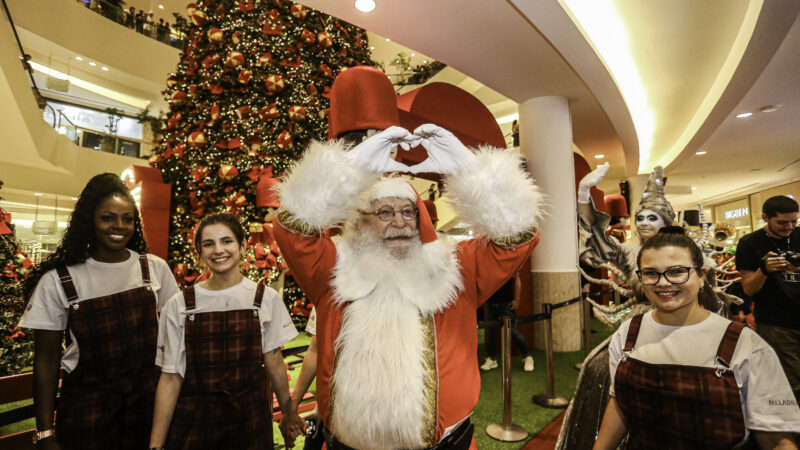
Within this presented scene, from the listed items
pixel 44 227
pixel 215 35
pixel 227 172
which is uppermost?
pixel 215 35

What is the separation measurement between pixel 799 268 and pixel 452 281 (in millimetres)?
2604

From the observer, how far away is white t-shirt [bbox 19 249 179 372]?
63.9 inches

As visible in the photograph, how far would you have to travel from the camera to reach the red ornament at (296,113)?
18.1 ft

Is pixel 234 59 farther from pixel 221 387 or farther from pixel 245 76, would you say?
pixel 221 387

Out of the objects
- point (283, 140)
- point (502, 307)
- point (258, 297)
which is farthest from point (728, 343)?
point (283, 140)

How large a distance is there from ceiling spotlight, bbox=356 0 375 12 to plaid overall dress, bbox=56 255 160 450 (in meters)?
2.81

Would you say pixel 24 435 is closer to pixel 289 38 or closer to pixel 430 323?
pixel 430 323

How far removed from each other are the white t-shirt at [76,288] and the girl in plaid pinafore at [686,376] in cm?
219

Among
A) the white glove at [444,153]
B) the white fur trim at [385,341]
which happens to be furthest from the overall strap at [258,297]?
the white glove at [444,153]

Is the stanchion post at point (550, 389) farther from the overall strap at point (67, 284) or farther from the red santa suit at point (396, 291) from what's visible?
the overall strap at point (67, 284)

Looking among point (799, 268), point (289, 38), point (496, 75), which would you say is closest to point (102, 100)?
point (289, 38)

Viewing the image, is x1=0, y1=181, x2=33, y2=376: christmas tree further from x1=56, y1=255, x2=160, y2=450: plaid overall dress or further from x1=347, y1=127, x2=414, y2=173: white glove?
x1=347, y1=127, x2=414, y2=173: white glove

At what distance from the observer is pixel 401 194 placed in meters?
1.64

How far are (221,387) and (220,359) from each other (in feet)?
0.38
